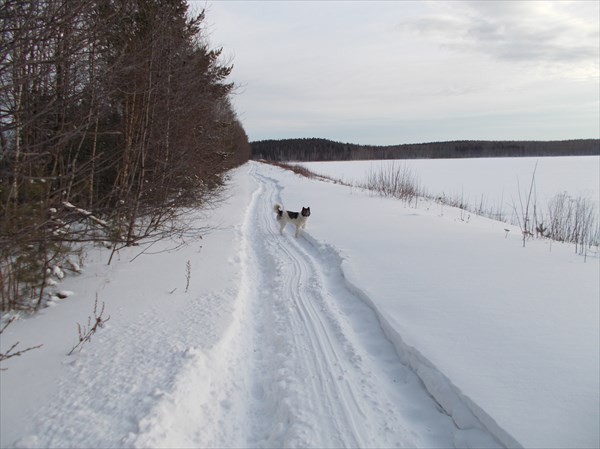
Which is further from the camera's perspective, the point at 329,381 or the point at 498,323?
the point at 498,323

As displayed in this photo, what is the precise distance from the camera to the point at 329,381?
3.08 m

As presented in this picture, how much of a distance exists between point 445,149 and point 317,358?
10357cm

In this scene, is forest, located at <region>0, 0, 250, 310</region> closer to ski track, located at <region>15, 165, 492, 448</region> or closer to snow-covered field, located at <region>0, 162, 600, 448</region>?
snow-covered field, located at <region>0, 162, 600, 448</region>

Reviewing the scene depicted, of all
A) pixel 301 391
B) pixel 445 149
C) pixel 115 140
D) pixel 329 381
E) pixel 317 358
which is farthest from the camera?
pixel 445 149

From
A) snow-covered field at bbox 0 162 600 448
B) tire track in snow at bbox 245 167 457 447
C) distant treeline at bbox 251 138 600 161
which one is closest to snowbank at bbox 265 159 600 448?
snow-covered field at bbox 0 162 600 448

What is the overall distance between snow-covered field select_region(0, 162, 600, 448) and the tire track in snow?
15mm

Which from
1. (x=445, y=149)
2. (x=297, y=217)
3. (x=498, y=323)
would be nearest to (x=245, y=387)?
(x=498, y=323)

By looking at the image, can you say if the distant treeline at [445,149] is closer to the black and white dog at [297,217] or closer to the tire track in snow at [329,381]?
the black and white dog at [297,217]

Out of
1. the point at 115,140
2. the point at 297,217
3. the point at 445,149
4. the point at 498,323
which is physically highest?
the point at 445,149

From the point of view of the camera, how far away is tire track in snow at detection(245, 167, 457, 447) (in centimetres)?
255

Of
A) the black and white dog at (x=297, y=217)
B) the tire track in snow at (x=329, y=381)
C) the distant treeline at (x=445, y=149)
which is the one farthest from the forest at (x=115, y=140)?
the distant treeline at (x=445, y=149)

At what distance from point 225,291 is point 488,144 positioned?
11114cm

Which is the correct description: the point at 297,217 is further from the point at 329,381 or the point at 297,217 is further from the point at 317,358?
the point at 329,381

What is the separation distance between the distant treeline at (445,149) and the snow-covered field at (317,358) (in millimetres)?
69176
